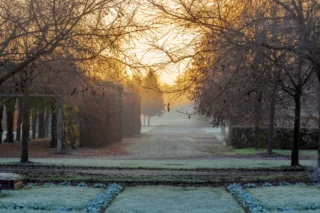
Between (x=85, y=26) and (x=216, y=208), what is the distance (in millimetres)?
5656

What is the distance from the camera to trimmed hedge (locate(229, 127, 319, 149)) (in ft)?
107

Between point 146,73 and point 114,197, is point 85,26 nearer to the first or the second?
point 146,73

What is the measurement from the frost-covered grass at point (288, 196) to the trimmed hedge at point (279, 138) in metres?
20.2

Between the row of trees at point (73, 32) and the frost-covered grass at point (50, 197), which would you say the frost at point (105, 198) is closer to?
the frost-covered grass at point (50, 197)

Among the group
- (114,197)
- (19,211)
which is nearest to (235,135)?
(114,197)

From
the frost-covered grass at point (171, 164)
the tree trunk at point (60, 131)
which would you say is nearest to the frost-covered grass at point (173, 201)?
the frost-covered grass at point (171, 164)

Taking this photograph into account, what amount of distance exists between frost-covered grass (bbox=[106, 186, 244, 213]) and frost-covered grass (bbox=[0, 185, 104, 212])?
2.07 ft

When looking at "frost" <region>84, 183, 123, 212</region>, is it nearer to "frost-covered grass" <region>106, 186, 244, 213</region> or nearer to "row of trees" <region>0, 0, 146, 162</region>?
"frost-covered grass" <region>106, 186, 244, 213</region>

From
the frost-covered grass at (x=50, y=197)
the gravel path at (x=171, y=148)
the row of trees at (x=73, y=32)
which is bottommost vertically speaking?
the gravel path at (x=171, y=148)

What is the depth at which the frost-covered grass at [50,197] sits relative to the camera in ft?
32.1

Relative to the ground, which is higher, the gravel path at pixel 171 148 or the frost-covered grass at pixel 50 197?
the frost-covered grass at pixel 50 197

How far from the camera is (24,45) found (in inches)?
573

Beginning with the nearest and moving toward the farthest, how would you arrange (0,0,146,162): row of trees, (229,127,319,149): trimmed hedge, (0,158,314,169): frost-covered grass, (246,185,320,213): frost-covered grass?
(246,185,320,213): frost-covered grass < (0,0,146,162): row of trees < (0,158,314,169): frost-covered grass < (229,127,319,149): trimmed hedge

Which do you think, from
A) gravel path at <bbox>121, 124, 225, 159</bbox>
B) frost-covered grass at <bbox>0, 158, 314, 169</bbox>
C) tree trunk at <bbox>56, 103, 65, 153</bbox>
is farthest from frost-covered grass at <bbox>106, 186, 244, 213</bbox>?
tree trunk at <bbox>56, 103, 65, 153</bbox>
